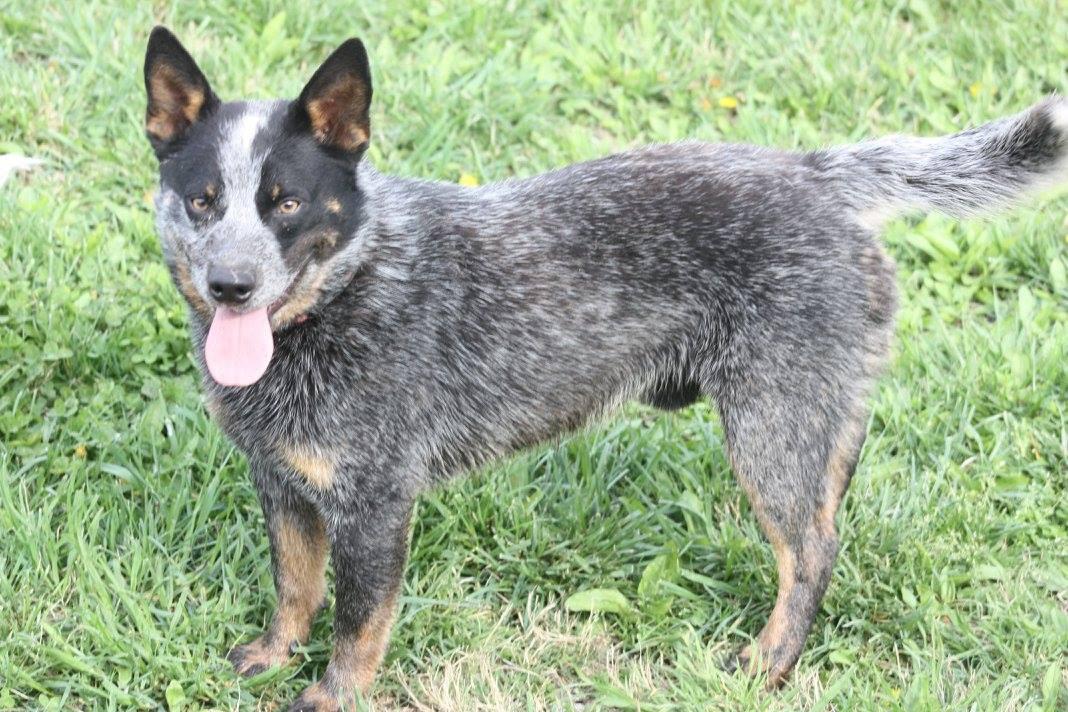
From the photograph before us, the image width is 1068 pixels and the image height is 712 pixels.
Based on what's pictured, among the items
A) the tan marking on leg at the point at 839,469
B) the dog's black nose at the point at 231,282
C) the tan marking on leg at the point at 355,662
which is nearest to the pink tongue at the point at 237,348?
the dog's black nose at the point at 231,282

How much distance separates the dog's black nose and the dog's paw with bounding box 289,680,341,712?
1265 millimetres

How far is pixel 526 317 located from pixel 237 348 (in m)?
0.91

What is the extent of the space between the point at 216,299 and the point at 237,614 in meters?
1.20

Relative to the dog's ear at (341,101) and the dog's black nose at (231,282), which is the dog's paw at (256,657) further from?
the dog's ear at (341,101)

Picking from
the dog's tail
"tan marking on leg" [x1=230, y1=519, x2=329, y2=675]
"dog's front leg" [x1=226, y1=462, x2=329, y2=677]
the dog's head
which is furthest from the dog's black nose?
the dog's tail

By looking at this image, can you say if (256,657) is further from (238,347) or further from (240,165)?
(240,165)

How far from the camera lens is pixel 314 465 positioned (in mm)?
3672

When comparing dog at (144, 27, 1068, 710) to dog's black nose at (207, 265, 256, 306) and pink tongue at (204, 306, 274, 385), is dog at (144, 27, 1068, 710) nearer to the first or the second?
pink tongue at (204, 306, 274, 385)

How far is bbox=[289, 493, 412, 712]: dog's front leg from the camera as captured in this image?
146 inches

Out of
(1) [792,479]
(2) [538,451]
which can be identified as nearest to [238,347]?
(2) [538,451]

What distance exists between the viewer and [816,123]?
246 inches

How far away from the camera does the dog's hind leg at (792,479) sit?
3.92 meters

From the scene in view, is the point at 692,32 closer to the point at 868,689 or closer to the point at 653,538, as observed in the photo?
the point at 653,538

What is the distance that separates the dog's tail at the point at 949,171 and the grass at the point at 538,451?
1.07 meters
